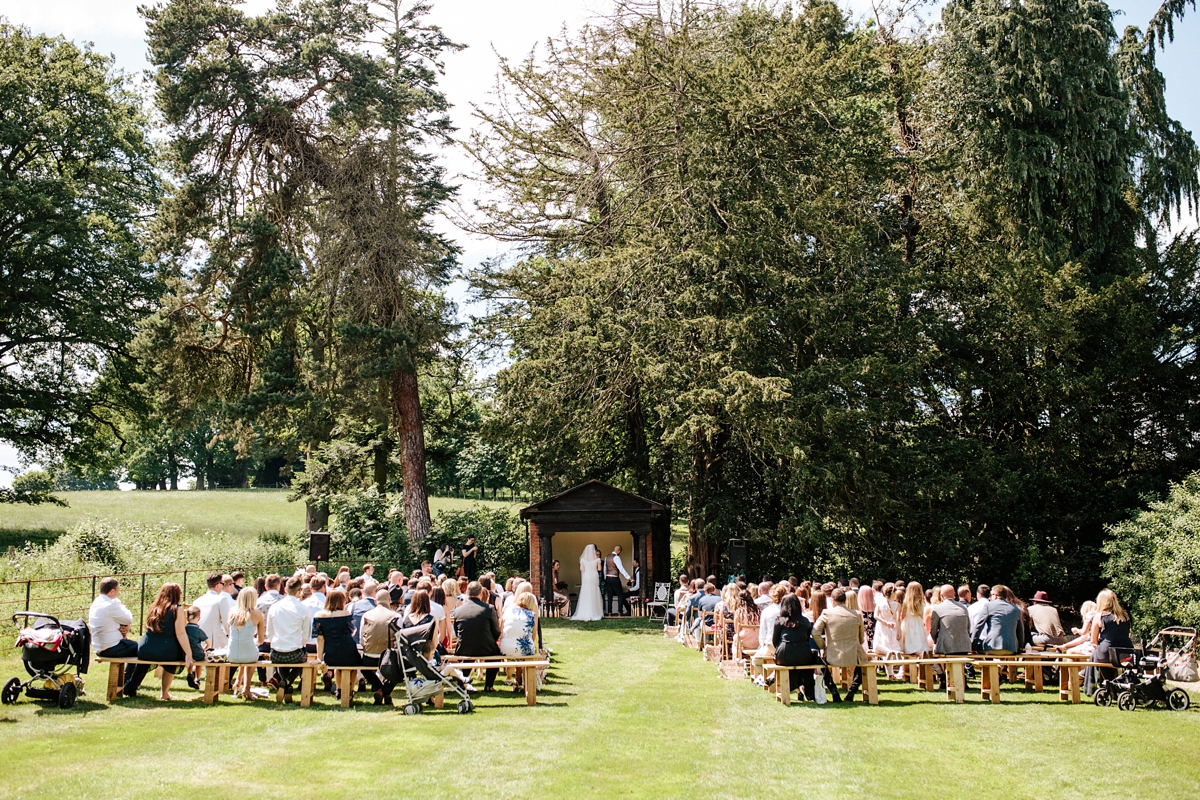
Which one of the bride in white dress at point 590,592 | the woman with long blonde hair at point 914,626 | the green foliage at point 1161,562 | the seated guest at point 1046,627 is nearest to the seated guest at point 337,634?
the woman with long blonde hair at point 914,626

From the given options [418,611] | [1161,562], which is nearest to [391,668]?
[418,611]

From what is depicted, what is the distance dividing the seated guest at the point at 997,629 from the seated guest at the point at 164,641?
8.97 meters

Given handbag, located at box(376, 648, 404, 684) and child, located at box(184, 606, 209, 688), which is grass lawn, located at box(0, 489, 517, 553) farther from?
handbag, located at box(376, 648, 404, 684)

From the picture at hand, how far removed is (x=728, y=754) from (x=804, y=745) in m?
0.80

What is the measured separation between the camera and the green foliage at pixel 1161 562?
16047 millimetres

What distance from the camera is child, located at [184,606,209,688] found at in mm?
10059

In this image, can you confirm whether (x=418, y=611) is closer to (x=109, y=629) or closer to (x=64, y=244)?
(x=109, y=629)

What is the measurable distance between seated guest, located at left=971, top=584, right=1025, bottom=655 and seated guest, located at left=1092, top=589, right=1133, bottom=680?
0.90 m

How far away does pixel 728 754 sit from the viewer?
7.96 metres

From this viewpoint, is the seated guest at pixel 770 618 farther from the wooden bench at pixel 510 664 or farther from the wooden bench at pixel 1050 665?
the wooden bench at pixel 510 664

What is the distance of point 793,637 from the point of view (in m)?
10.6

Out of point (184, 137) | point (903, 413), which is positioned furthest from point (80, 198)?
point (903, 413)

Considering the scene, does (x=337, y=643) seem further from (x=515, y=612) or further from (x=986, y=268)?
(x=986, y=268)

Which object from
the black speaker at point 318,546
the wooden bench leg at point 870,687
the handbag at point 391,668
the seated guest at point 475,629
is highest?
the black speaker at point 318,546
